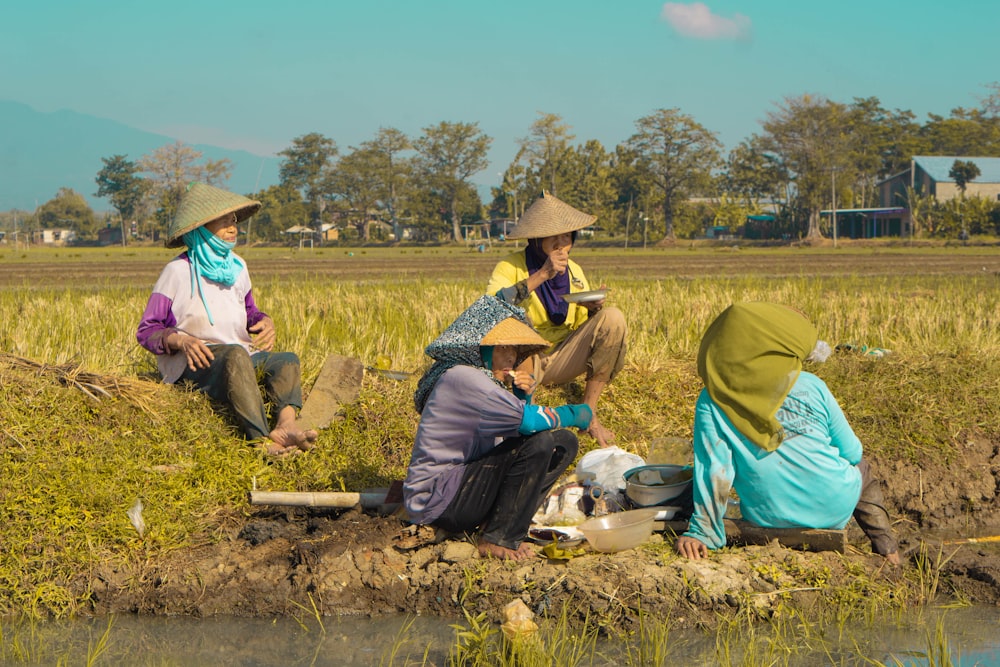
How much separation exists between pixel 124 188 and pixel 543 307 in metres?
84.6

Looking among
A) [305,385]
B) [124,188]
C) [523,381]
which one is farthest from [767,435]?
[124,188]

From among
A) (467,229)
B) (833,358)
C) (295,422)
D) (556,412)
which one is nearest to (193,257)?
(295,422)

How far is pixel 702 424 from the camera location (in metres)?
4.11

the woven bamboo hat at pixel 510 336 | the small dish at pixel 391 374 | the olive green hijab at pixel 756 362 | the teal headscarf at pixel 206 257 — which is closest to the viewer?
the olive green hijab at pixel 756 362

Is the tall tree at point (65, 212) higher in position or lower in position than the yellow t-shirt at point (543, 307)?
higher

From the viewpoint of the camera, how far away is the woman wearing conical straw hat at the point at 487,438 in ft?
13.4

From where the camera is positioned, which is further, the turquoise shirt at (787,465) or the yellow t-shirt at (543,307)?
the yellow t-shirt at (543,307)

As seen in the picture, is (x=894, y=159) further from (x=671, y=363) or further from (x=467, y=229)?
(x=671, y=363)

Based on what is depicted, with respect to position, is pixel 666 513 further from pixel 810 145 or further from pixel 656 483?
pixel 810 145

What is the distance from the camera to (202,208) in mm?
5559

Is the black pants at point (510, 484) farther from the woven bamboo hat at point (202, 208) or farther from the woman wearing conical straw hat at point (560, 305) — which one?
the woven bamboo hat at point (202, 208)

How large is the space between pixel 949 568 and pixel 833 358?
126 inches

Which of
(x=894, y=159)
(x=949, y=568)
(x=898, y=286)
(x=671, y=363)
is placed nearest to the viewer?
(x=949, y=568)

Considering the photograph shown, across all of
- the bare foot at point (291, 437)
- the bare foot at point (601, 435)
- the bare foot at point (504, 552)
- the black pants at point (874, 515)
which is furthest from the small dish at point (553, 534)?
the bare foot at point (291, 437)
